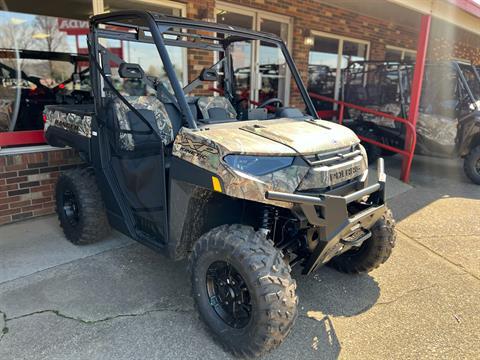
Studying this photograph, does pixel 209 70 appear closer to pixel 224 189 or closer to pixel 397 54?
pixel 224 189

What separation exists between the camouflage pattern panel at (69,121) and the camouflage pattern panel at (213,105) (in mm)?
962

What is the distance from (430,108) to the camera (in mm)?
6828

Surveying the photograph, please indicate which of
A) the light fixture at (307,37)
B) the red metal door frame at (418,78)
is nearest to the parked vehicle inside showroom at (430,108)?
the red metal door frame at (418,78)

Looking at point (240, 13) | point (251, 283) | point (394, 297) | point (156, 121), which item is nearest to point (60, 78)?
point (240, 13)

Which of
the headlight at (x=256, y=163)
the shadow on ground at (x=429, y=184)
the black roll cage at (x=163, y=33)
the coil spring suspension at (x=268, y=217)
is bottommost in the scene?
the shadow on ground at (x=429, y=184)

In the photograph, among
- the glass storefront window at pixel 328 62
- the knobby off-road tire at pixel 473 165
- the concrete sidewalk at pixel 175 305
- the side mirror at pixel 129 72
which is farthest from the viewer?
the glass storefront window at pixel 328 62

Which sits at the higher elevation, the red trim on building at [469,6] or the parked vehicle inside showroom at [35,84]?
the red trim on building at [469,6]

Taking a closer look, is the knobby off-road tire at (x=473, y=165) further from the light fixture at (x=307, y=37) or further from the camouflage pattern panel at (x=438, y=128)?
the light fixture at (x=307, y=37)

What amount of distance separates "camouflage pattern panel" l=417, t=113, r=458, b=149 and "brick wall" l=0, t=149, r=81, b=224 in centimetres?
571

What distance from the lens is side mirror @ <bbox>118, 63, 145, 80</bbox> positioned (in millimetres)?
2664

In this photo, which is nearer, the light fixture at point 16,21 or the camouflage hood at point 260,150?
the camouflage hood at point 260,150

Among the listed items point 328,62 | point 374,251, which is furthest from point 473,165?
point 374,251

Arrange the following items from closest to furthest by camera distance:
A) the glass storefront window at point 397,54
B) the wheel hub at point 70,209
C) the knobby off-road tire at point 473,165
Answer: the wheel hub at point 70,209, the knobby off-road tire at point 473,165, the glass storefront window at point 397,54

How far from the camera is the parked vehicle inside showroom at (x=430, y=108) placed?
648 cm
